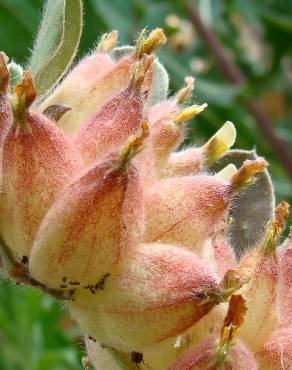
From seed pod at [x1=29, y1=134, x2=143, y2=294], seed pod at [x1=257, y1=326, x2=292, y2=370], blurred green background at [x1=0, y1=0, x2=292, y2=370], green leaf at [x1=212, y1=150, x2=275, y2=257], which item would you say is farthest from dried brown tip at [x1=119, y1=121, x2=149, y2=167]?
blurred green background at [x1=0, y1=0, x2=292, y2=370]

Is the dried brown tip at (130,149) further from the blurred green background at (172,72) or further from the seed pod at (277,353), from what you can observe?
the blurred green background at (172,72)

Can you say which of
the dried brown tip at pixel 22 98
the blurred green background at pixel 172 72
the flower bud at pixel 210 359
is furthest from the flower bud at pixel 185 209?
the blurred green background at pixel 172 72

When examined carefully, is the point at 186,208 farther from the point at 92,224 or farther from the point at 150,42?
the point at 150,42

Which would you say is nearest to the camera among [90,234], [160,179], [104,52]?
[90,234]

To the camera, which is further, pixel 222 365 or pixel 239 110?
pixel 239 110

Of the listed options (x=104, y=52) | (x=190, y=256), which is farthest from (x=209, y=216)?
(x=104, y=52)

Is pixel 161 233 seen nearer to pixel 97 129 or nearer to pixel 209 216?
pixel 209 216

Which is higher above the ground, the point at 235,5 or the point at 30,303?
the point at 235,5
